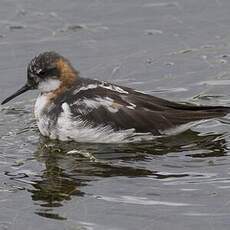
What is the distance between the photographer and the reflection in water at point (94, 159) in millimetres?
10461

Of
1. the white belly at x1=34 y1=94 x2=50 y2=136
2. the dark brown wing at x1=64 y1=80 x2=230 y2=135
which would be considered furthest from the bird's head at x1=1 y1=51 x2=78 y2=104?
the dark brown wing at x1=64 y1=80 x2=230 y2=135

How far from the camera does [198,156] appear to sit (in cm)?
1136

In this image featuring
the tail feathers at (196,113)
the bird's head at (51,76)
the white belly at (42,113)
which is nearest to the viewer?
the tail feathers at (196,113)

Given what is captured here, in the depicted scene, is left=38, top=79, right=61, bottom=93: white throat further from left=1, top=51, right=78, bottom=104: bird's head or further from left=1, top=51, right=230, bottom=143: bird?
left=1, top=51, right=230, bottom=143: bird

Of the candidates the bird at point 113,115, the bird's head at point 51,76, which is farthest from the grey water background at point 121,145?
the bird's head at point 51,76

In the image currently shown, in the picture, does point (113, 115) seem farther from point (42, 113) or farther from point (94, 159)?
point (42, 113)

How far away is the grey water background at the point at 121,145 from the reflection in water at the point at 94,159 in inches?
0.5

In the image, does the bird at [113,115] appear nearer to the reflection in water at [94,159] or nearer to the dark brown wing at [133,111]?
the dark brown wing at [133,111]

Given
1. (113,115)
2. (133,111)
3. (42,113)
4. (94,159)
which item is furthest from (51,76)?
(94,159)

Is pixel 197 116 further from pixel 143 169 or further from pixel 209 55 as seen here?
pixel 209 55

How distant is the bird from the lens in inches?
469

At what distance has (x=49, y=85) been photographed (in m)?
12.8

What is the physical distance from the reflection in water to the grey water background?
0.01m

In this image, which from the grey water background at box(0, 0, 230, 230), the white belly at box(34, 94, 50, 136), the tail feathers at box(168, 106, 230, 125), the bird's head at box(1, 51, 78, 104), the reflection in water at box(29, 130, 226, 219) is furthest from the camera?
the bird's head at box(1, 51, 78, 104)
